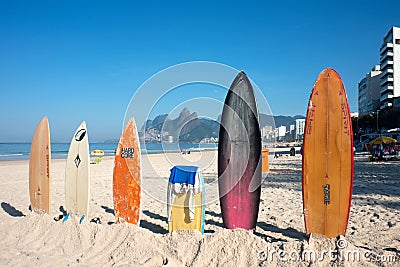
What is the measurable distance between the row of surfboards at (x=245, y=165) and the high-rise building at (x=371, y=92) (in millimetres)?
74289

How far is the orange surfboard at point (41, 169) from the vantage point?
17.9ft

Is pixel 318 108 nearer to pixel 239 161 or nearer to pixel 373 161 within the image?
pixel 239 161

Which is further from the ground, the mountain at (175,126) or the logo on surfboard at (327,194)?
the mountain at (175,126)

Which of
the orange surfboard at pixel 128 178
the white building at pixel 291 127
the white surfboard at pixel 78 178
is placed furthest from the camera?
the white building at pixel 291 127

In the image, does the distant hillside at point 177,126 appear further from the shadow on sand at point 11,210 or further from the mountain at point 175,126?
the shadow on sand at point 11,210

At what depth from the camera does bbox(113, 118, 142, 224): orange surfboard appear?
4.82m

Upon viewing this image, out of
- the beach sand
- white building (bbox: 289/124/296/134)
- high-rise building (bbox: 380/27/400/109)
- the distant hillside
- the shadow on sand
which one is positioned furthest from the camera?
white building (bbox: 289/124/296/134)

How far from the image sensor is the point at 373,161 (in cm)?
1775

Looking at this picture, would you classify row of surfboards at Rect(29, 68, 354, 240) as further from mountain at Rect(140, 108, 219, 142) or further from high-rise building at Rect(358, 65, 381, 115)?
high-rise building at Rect(358, 65, 381, 115)

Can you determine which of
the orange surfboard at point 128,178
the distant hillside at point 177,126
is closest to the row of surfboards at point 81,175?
the orange surfboard at point 128,178

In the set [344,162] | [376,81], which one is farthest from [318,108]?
[376,81]

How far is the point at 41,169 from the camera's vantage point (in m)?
5.62

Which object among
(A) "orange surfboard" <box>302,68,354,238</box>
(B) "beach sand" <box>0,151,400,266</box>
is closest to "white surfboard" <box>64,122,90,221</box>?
(B) "beach sand" <box>0,151,400,266</box>

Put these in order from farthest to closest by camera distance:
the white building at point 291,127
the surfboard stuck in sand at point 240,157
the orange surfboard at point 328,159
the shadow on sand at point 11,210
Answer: the white building at point 291,127
the shadow on sand at point 11,210
the surfboard stuck in sand at point 240,157
the orange surfboard at point 328,159
